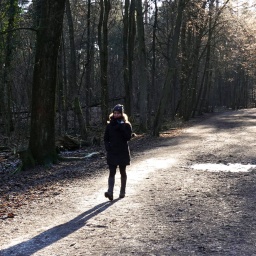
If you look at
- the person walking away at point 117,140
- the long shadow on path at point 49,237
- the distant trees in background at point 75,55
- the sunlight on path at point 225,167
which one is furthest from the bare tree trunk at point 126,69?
the long shadow on path at point 49,237

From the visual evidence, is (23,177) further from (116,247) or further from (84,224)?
(116,247)

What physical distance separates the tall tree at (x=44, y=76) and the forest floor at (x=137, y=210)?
90 cm

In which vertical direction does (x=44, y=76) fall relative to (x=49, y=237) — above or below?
above

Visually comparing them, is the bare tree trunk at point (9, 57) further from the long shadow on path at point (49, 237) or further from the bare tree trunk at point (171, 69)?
the long shadow on path at point (49, 237)

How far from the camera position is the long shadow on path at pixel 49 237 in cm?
512

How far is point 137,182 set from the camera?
9.19m

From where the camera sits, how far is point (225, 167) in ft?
36.4

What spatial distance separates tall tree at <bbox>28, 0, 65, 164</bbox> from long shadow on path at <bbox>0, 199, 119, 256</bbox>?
18.9 feet

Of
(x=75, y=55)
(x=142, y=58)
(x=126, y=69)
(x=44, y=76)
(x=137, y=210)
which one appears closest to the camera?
(x=137, y=210)

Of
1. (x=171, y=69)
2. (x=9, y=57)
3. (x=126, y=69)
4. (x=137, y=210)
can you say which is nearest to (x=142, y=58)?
(x=171, y=69)

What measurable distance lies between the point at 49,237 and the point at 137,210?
5.76 ft

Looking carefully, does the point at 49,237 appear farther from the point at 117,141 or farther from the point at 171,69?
the point at 171,69

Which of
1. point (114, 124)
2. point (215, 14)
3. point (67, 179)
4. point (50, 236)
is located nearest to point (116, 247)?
point (50, 236)

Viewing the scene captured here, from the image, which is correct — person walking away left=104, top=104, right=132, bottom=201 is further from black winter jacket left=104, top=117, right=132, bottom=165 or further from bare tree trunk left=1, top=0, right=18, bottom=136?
bare tree trunk left=1, top=0, right=18, bottom=136
